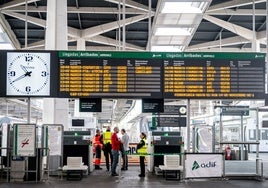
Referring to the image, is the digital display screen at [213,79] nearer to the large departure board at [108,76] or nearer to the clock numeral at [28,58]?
the large departure board at [108,76]

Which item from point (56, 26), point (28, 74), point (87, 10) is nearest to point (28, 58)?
point (28, 74)

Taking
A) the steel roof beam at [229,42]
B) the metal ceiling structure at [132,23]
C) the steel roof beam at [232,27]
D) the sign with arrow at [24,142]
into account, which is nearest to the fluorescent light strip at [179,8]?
the metal ceiling structure at [132,23]

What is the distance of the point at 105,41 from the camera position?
25.0m

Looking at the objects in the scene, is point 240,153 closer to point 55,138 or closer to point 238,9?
point 238,9

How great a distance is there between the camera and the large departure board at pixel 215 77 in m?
11.9

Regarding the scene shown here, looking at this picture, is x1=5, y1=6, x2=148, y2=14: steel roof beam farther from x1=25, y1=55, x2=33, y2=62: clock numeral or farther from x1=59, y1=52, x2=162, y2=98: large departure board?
x1=59, y1=52, x2=162, y2=98: large departure board

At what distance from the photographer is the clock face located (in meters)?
11.9

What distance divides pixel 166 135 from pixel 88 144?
2.64m

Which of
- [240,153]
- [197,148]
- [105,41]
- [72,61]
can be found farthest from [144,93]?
[105,41]

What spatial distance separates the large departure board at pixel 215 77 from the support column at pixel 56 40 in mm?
4504

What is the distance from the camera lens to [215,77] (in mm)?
12078

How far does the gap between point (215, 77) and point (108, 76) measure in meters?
2.81

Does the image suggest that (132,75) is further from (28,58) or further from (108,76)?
(28,58)

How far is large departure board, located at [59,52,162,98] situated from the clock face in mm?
446
